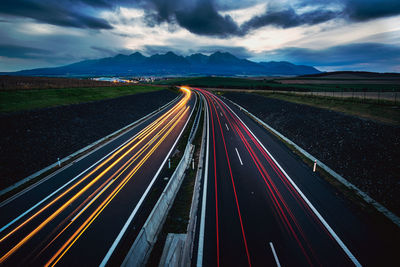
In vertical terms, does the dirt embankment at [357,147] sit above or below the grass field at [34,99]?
below

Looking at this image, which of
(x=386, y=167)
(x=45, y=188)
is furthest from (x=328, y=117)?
(x=45, y=188)

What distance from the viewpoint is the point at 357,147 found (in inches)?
655

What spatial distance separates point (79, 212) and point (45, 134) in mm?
→ 14790

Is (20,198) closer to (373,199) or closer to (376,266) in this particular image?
(376,266)

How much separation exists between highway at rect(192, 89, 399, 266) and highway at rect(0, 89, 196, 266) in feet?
14.6

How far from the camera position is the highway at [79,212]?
845 cm

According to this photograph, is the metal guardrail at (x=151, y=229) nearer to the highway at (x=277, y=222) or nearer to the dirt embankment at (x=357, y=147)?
the highway at (x=277, y=222)

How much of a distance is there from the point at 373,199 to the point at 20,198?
2356cm

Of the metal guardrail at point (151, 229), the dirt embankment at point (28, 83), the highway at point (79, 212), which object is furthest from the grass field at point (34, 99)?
the metal guardrail at point (151, 229)

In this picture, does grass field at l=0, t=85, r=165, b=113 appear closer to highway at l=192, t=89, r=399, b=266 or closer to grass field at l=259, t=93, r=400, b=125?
highway at l=192, t=89, r=399, b=266

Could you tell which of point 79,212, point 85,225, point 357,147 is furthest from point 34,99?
point 357,147

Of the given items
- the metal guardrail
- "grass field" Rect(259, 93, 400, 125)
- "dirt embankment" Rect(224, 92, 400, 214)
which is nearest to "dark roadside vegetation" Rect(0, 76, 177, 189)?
the metal guardrail

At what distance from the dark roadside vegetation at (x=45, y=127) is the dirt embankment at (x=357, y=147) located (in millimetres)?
26363

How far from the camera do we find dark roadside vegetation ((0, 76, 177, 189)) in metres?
15.8
